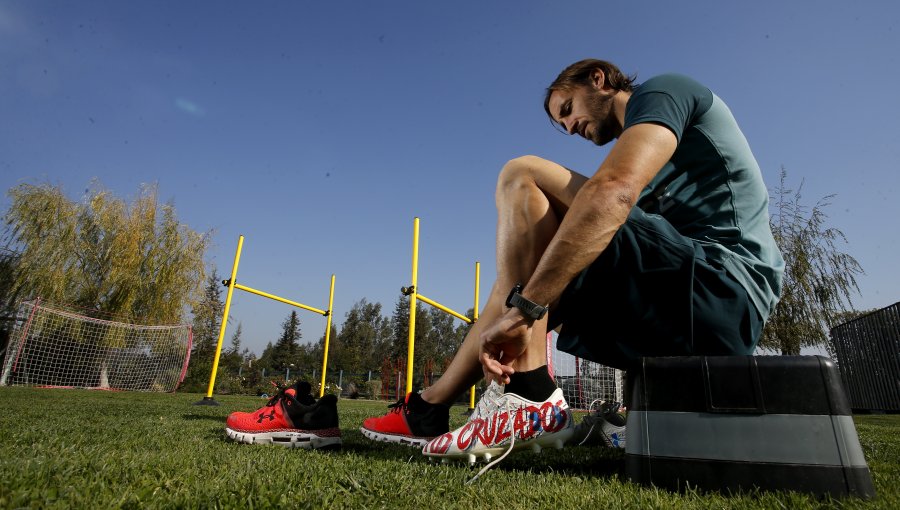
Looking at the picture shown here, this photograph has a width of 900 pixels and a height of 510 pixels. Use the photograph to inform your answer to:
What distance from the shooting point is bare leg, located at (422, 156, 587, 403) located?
128cm

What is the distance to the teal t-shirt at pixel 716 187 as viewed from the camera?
117cm

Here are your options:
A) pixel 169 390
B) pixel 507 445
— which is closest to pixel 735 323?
pixel 507 445

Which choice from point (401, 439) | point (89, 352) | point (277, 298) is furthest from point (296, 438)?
point (89, 352)

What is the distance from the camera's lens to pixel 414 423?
157 centimetres

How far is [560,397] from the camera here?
133 centimetres

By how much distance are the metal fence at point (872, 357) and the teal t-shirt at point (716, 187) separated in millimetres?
11004

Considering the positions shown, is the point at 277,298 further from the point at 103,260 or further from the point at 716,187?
the point at 103,260

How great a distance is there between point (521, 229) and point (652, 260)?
14.0 inches

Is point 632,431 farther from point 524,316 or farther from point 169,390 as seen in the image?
point 169,390

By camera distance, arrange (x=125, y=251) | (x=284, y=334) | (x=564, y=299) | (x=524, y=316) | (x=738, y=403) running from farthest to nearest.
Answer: (x=284, y=334)
(x=125, y=251)
(x=564, y=299)
(x=524, y=316)
(x=738, y=403)

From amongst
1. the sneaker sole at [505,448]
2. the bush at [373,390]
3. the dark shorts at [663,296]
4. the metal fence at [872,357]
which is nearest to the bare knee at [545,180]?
the dark shorts at [663,296]

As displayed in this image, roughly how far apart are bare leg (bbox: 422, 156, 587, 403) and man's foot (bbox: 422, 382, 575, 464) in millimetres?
114

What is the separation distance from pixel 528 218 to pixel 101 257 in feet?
57.4

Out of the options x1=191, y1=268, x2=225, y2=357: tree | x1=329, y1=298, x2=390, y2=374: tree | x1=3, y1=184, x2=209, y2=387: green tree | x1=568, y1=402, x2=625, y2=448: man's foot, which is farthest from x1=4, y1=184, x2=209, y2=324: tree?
x1=329, y1=298, x2=390, y2=374: tree
